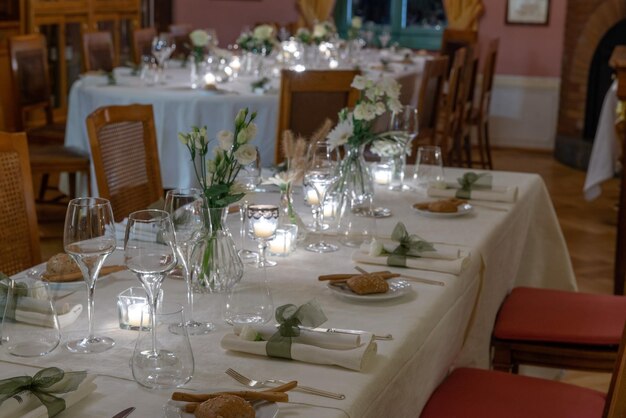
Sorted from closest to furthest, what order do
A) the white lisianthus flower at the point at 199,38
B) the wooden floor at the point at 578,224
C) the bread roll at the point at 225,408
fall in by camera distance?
1. the bread roll at the point at 225,408
2. the wooden floor at the point at 578,224
3. the white lisianthus flower at the point at 199,38

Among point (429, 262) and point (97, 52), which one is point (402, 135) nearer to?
point (429, 262)

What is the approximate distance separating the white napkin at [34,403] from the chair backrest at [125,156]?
1.60m

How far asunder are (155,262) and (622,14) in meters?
6.93

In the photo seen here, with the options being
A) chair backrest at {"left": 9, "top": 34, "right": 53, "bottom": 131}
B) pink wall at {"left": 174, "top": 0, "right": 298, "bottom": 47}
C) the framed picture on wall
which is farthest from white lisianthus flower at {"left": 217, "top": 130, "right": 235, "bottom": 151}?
pink wall at {"left": 174, "top": 0, "right": 298, "bottom": 47}

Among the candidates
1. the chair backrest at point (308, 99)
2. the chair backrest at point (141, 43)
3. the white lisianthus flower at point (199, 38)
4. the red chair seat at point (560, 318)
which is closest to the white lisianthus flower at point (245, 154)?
the red chair seat at point (560, 318)

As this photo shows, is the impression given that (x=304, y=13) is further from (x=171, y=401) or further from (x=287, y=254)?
(x=171, y=401)

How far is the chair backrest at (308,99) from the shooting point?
4262 mm

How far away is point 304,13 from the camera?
941 centimetres

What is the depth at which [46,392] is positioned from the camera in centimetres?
143

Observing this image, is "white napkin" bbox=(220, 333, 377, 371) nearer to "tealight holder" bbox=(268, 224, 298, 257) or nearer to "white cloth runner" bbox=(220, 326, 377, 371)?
"white cloth runner" bbox=(220, 326, 377, 371)

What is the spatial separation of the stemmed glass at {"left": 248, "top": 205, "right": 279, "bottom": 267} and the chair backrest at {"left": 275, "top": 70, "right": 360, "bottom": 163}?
80.6 inches

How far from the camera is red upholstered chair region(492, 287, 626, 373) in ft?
8.71

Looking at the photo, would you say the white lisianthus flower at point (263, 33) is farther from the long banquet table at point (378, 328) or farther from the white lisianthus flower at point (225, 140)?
the white lisianthus flower at point (225, 140)

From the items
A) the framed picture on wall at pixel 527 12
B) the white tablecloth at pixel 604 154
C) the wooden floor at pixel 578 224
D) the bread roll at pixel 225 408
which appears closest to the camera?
the bread roll at pixel 225 408
